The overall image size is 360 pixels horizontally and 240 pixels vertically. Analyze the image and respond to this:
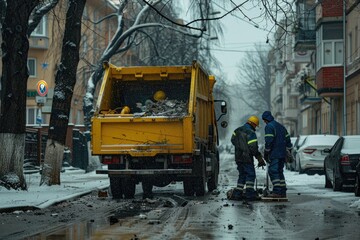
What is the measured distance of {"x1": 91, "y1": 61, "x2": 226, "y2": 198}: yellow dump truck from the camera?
18.6 meters

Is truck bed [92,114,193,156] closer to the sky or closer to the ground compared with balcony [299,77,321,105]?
closer to the ground

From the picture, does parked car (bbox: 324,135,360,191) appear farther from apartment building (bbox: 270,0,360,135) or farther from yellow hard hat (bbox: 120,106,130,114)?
apartment building (bbox: 270,0,360,135)

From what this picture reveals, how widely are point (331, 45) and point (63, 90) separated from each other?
26.2 meters

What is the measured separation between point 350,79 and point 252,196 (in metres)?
26.1

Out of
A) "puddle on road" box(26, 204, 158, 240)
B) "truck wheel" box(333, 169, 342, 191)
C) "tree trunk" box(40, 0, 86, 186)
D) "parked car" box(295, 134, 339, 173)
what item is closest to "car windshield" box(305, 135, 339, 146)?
"parked car" box(295, 134, 339, 173)

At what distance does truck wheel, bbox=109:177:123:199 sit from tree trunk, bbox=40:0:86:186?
3.51 meters

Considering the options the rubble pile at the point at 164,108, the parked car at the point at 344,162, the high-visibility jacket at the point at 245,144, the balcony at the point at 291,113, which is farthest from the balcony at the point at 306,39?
the high-visibility jacket at the point at 245,144

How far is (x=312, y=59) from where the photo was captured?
60.9 metres

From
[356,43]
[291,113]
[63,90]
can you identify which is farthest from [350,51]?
[291,113]

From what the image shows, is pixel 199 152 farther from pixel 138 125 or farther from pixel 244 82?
pixel 244 82

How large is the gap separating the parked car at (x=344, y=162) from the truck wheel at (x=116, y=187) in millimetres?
5506

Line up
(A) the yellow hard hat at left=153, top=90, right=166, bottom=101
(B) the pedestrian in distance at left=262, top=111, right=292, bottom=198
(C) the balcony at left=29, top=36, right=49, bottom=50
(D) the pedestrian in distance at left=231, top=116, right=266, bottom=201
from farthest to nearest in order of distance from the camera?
(C) the balcony at left=29, top=36, right=49, bottom=50
(A) the yellow hard hat at left=153, top=90, right=166, bottom=101
(D) the pedestrian in distance at left=231, top=116, right=266, bottom=201
(B) the pedestrian in distance at left=262, top=111, right=292, bottom=198

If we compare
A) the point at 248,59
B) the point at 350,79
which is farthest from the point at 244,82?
the point at 350,79

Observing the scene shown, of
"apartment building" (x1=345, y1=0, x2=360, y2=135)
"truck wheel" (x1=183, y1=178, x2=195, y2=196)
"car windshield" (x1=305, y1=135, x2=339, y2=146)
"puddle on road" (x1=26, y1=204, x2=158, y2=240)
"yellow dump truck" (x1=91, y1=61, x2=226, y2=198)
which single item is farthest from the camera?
"apartment building" (x1=345, y1=0, x2=360, y2=135)
